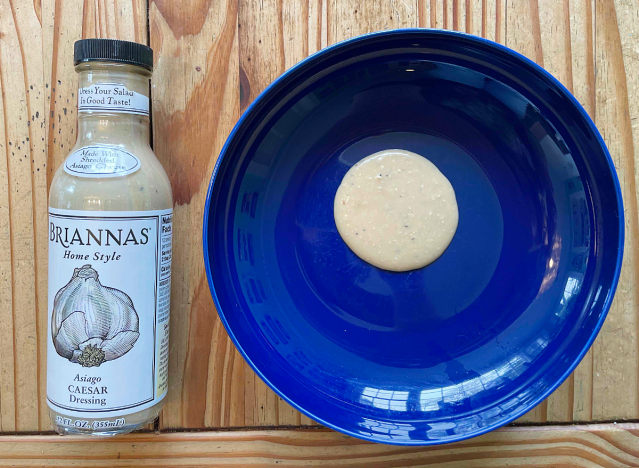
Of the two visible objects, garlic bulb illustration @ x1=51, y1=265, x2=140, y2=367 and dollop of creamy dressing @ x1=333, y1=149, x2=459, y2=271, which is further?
dollop of creamy dressing @ x1=333, y1=149, x2=459, y2=271

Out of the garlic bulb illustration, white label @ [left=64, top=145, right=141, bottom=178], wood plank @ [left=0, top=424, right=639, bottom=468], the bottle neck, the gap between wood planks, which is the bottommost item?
wood plank @ [left=0, top=424, right=639, bottom=468]

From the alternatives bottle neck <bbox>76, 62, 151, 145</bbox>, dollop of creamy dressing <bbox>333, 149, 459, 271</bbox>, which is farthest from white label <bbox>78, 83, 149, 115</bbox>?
dollop of creamy dressing <bbox>333, 149, 459, 271</bbox>

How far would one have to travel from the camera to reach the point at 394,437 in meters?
0.57

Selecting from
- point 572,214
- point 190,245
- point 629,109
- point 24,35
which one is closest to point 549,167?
point 572,214

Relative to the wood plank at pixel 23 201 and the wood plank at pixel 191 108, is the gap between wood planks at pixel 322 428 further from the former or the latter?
the wood plank at pixel 191 108

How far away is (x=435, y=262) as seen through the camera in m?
0.68

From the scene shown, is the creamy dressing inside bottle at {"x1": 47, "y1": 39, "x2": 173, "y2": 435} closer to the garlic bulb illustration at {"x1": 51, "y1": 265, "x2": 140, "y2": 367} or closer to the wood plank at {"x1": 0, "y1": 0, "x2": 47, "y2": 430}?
the garlic bulb illustration at {"x1": 51, "y1": 265, "x2": 140, "y2": 367}

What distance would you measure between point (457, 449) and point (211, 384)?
41 cm

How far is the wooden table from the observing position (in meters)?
0.65

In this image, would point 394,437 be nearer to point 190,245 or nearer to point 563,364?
point 563,364

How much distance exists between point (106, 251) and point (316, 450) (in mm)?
439

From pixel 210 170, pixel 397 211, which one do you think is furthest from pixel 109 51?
pixel 397 211

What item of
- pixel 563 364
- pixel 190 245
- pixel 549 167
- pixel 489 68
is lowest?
pixel 563 364

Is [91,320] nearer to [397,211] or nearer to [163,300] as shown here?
[163,300]
